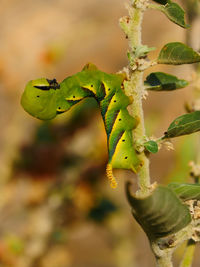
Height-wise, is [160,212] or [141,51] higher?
[141,51]

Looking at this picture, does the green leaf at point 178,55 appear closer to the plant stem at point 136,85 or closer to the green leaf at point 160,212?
the plant stem at point 136,85

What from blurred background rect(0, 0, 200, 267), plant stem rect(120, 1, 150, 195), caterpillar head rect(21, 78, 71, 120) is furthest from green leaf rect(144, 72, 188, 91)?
blurred background rect(0, 0, 200, 267)

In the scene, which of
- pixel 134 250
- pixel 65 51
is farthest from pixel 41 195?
pixel 65 51

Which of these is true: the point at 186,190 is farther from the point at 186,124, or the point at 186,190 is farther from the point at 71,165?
the point at 71,165

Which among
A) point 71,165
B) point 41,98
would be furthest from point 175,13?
point 71,165

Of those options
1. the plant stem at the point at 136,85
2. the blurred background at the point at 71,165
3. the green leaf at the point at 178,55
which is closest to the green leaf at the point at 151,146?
the plant stem at the point at 136,85

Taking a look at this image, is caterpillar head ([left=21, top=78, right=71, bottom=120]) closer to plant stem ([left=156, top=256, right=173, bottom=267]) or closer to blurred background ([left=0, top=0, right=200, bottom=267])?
plant stem ([left=156, top=256, right=173, bottom=267])
